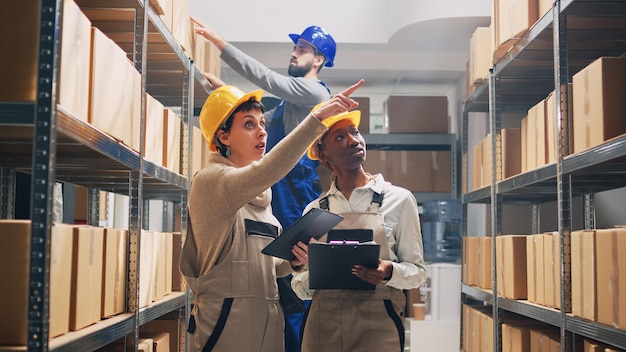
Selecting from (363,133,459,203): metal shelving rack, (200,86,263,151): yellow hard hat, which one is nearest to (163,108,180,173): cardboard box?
(200,86,263,151): yellow hard hat

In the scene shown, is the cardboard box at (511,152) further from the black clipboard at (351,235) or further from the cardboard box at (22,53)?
the cardboard box at (22,53)

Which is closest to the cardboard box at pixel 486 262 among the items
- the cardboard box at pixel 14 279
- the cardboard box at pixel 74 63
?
the cardboard box at pixel 74 63

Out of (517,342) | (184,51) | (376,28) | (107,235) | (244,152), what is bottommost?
(517,342)

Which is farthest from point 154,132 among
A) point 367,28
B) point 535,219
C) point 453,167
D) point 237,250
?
point 453,167

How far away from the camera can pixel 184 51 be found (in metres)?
4.39

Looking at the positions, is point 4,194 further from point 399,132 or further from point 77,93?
point 399,132

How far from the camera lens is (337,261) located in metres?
2.86

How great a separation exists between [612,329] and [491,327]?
2.07m

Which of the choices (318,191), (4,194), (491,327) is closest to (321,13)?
(318,191)

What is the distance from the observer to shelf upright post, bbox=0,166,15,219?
3387mm

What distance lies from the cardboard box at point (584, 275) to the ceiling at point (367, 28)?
3.37 m

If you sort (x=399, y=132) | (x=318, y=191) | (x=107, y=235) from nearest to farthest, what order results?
1. (x=107, y=235)
2. (x=318, y=191)
3. (x=399, y=132)

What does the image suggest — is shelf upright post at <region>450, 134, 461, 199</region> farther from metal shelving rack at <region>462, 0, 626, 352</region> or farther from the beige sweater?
the beige sweater

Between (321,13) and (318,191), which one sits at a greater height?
(321,13)
